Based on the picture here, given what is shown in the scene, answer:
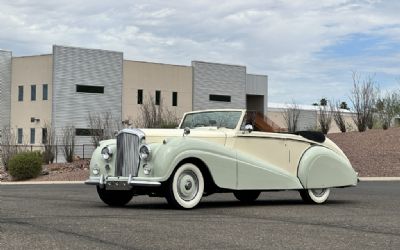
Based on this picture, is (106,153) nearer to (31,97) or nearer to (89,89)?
(89,89)

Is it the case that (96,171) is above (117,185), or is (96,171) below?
above

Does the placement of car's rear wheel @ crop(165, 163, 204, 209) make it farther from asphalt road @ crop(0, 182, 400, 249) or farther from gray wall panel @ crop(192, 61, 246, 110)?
gray wall panel @ crop(192, 61, 246, 110)

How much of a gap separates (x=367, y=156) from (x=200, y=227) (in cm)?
2440

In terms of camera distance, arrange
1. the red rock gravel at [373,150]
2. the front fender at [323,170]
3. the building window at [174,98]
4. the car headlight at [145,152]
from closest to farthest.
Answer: the car headlight at [145,152], the front fender at [323,170], the red rock gravel at [373,150], the building window at [174,98]

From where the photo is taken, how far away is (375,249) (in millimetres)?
7113

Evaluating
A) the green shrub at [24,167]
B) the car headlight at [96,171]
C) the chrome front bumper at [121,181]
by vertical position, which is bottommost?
the green shrub at [24,167]

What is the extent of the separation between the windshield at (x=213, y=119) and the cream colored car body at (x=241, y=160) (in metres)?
0.15

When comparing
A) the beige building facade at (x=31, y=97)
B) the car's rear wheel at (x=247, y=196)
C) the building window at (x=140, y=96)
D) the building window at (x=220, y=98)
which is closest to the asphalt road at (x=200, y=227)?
the car's rear wheel at (x=247, y=196)

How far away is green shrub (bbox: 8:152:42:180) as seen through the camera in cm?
3528

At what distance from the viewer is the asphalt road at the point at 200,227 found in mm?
7336

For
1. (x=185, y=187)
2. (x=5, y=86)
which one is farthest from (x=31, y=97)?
(x=185, y=187)

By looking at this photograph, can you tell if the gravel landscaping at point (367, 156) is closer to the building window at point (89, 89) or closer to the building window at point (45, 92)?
the building window at point (45, 92)

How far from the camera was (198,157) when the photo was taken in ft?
37.7

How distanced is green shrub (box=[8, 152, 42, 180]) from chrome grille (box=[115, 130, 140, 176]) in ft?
81.2
